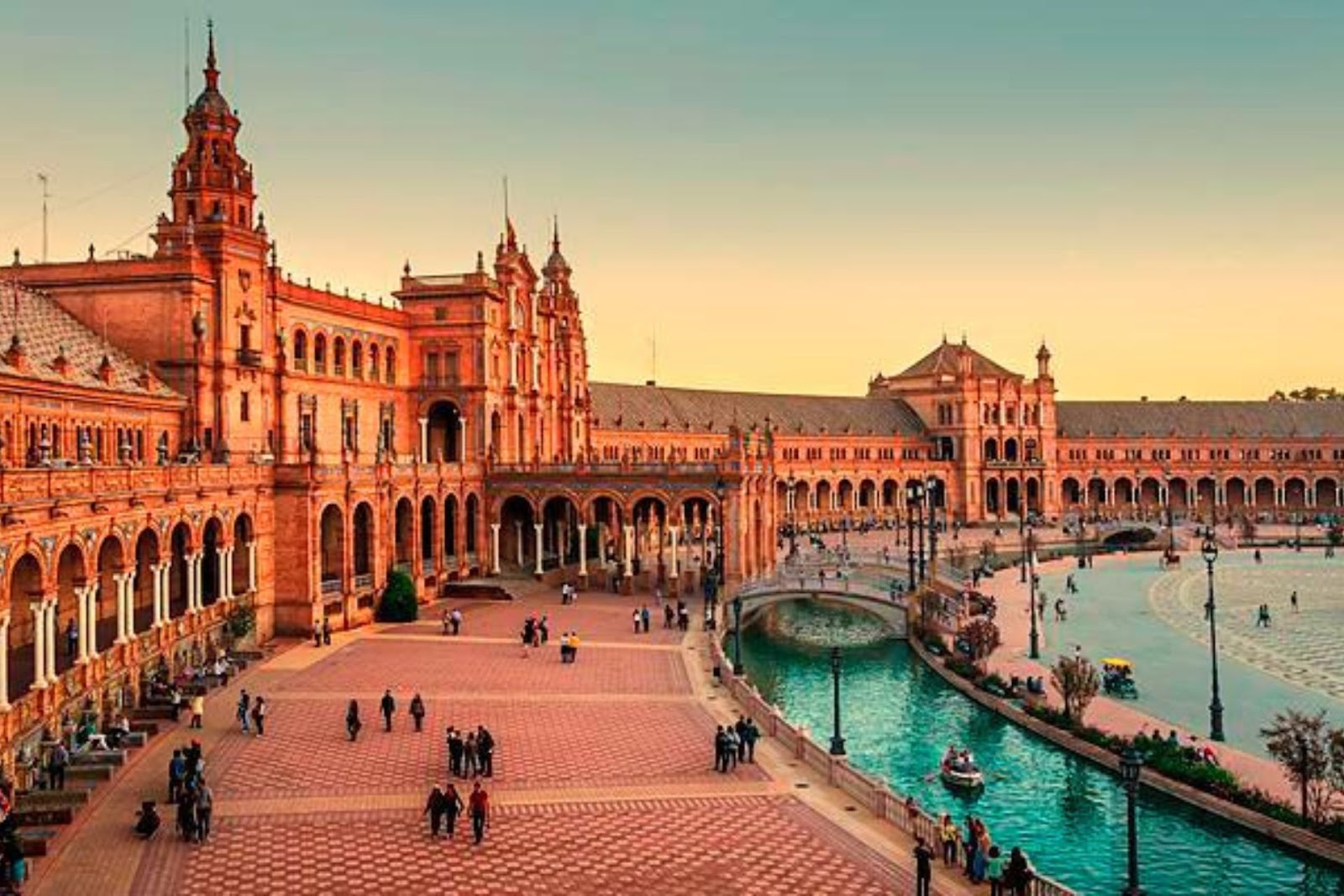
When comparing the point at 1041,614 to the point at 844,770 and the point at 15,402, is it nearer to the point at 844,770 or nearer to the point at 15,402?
the point at 844,770

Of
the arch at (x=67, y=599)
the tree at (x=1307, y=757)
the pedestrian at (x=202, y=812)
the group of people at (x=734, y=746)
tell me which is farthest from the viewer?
the arch at (x=67, y=599)

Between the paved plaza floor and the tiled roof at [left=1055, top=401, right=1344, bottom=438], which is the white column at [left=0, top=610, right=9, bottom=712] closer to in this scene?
the paved plaza floor

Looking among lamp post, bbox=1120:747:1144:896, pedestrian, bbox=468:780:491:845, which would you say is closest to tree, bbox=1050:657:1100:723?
lamp post, bbox=1120:747:1144:896

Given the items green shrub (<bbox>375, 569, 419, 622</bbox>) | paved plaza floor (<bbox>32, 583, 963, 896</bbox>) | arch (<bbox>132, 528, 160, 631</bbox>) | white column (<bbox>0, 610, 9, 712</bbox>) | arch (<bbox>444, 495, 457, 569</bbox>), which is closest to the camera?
paved plaza floor (<bbox>32, 583, 963, 896</bbox>)

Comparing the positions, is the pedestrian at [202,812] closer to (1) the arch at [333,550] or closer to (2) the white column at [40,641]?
(2) the white column at [40,641]

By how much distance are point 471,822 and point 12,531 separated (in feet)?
46.3

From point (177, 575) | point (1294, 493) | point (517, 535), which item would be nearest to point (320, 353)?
point (517, 535)

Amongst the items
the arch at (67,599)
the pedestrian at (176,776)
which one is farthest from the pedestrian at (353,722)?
the arch at (67,599)

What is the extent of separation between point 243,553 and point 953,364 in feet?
344

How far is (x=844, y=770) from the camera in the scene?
30469 mm

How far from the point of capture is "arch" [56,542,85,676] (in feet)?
114

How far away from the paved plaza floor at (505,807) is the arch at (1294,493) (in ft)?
402

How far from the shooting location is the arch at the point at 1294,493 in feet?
467

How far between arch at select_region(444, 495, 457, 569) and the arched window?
11.8 meters
